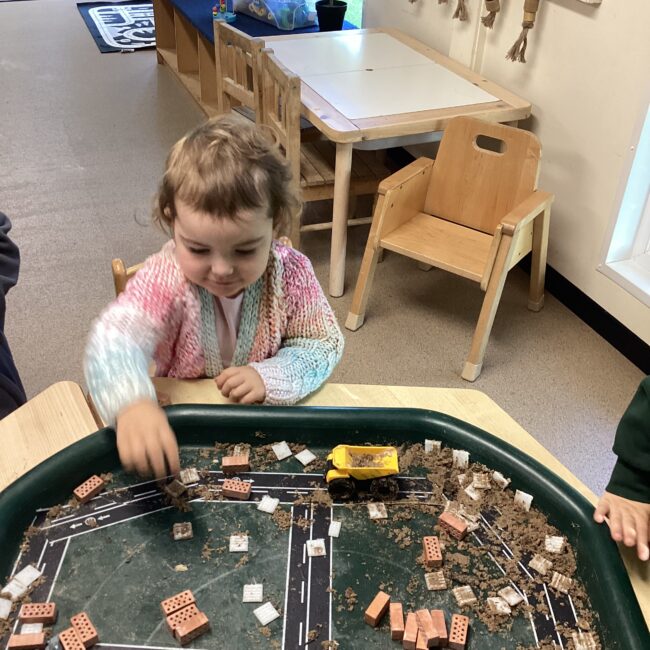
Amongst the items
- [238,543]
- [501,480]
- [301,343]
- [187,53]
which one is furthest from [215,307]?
[187,53]

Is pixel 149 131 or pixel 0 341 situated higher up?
pixel 0 341

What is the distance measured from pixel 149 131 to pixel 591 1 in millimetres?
2252

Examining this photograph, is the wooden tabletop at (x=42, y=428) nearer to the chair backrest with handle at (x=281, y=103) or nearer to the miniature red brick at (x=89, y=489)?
the miniature red brick at (x=89, y=489)

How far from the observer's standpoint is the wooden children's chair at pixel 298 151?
2.07m

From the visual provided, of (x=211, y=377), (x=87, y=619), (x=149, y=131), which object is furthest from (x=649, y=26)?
(x=149, y=131)

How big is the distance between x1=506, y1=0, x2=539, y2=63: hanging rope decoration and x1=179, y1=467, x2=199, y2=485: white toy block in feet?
6.18

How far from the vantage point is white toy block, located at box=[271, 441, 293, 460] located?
91 cm

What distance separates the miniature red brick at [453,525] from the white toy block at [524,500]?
0.08m

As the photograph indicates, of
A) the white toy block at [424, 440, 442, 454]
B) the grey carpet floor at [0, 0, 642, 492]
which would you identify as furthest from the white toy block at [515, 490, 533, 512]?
the grey carpet floor at [0, 0, 642, 492]

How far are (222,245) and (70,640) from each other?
0.49m

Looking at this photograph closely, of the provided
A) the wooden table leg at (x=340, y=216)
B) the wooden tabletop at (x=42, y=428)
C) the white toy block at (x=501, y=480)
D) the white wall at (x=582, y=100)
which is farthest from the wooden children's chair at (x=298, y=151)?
the white toy block at (x=501, y=480)

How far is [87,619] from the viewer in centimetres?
72

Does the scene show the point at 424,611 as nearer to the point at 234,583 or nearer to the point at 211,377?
the point at 234,583

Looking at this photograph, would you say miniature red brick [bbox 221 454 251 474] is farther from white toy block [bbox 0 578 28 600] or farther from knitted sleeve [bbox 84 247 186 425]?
white toy block [bbox 0 578 28 600]
